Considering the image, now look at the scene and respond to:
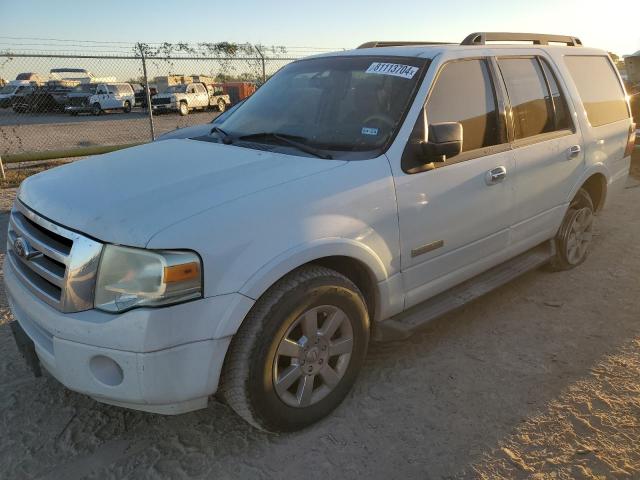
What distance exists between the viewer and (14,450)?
97.3 inches

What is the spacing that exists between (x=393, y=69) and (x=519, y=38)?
1.50 meters

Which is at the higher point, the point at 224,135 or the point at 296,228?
the point at 224,135

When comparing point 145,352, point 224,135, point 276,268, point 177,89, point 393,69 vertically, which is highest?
point 393,69

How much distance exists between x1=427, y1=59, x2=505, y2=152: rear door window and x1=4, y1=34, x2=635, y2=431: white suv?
0.04 ft

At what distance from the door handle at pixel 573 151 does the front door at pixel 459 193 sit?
0.87 m

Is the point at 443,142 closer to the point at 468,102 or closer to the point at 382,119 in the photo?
the point at 382,119

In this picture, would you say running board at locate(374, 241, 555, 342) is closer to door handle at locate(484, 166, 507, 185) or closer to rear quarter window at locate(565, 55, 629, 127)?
door handle at locate(484, 166, 507, 185)

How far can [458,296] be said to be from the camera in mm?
3344

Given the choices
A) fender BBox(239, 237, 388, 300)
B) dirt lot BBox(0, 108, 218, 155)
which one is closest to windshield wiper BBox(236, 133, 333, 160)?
fender BBox(239, 237, 388, 300)

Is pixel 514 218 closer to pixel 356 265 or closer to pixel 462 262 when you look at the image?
pixel 462 262

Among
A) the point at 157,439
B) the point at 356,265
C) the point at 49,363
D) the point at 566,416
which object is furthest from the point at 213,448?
the point at 566,416

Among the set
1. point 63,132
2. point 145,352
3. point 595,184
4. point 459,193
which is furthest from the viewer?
point 63,132

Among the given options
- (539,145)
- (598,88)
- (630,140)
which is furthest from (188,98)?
(539,145)

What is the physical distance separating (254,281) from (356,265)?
0.70 m
